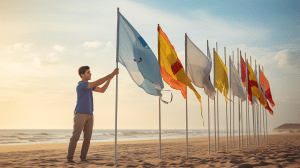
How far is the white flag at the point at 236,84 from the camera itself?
11.8 meters

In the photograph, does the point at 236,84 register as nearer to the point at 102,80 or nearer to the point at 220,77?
the point at 220,77

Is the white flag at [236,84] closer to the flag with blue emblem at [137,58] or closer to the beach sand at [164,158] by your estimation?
the beach sand at [164,158]

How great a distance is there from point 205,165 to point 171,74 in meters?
2.80

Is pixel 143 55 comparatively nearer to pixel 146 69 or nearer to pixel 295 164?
pixel 146 69

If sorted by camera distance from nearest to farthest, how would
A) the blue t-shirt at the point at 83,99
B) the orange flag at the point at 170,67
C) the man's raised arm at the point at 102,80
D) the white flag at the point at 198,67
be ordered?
Answer: the man's raised arm at the point at 102,80, the blue t-shirt at the point at 83,99, the orange flag at the point at 170,67, the white flag at the point at 198,67

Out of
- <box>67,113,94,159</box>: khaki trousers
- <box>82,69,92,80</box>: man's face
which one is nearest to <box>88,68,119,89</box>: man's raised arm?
<box>82,69,92,80</box>: man's face

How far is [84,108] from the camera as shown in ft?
18.9

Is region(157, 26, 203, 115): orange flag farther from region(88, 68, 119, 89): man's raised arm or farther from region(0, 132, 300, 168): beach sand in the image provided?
region(0, 132, 300, 168): beach sand

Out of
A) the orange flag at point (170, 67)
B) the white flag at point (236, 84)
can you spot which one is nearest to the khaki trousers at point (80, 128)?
the orange flag at point (170, 67)

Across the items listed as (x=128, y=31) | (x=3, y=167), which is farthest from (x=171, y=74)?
(x=3, y=167)

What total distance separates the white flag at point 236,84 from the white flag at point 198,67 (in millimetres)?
3488

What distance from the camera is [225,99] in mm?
10328

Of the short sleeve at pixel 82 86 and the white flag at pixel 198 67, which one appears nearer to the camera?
the short sleeve at pixel 82 86

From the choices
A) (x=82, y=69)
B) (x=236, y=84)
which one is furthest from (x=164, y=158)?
(x=236, y=84)
